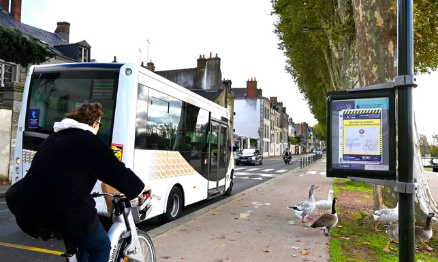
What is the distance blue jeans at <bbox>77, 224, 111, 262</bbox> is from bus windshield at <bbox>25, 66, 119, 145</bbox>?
3.64 m

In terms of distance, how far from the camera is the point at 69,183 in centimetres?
241

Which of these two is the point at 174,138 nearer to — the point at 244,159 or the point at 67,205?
the point at 67,205

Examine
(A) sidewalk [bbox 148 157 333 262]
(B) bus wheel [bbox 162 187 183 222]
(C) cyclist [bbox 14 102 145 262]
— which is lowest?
(A) sidewalk [bbox 148 157 333 262]

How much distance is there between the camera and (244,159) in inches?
1273

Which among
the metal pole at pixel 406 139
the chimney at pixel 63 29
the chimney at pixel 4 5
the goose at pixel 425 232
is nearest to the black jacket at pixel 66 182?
the metal pole at pixel 406 139

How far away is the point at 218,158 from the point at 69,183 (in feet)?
27.7

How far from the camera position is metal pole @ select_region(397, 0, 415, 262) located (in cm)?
275

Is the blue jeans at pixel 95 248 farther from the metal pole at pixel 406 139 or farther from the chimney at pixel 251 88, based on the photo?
the chimney at pixel 251 88

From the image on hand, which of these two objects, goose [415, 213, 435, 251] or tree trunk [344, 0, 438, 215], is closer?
goose [415, 213, 435, 251]

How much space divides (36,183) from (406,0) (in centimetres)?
314

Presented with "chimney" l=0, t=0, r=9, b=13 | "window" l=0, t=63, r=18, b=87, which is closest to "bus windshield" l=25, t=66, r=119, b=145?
"window" l=0, t=63, r=18, b=87

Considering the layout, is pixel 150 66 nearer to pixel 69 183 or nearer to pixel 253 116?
pixel 253 116

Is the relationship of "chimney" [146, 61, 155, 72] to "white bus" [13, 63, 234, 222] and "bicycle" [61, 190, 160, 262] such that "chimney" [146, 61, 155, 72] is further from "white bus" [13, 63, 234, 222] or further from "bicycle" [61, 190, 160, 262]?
"bicycle" [61, 190, 160, 262]

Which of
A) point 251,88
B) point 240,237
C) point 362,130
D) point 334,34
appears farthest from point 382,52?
point 251,88
